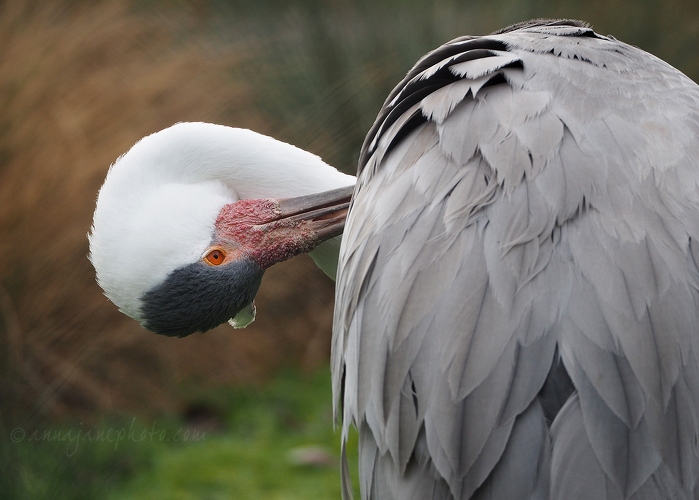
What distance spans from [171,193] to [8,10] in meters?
3.72

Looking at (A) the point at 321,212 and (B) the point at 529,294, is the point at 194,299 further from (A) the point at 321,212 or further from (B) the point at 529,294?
(B) the point at 529,294

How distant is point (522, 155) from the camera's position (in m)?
2.07

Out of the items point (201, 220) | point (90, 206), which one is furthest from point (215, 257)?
point (90, 206)

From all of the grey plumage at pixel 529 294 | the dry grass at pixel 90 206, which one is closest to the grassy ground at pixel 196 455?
the dry grass at pixel 90 206

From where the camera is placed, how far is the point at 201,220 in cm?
294

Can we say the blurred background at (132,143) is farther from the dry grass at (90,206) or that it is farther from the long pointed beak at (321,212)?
the long pointed beak at (321,212)

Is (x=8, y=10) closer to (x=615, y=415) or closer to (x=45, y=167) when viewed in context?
(x=45, y=167)

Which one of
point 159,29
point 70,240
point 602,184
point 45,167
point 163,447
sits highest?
point 602,184

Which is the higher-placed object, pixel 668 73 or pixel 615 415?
pixel 668 73

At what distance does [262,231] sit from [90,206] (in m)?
3.02

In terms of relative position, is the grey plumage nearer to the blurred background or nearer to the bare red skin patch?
the bare red skin patch

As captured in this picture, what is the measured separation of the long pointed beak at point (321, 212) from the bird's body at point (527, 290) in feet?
2.16

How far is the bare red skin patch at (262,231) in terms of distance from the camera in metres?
2.99

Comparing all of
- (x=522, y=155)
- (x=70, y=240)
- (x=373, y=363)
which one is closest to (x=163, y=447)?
(x=70, y=240)
